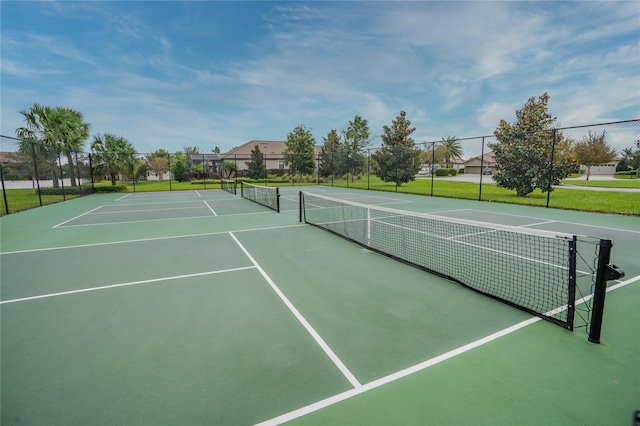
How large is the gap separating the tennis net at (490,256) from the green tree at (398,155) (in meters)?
15.1

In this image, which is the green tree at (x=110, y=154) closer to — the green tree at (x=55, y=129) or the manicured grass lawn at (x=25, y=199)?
the green tree at (x=55, y=129)

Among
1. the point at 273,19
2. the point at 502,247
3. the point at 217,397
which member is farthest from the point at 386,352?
the point at 273,19

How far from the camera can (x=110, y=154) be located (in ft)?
94.5

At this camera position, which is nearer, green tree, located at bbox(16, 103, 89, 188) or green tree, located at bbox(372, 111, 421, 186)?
green tree, located at bbox(16, 103, 89, 188)

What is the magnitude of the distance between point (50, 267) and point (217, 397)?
17.8 feet

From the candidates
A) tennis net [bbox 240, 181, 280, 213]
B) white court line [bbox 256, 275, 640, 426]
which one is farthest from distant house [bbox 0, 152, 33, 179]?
white court line [bbox 256, 275, 640, 426]

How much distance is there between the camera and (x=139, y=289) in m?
4.43

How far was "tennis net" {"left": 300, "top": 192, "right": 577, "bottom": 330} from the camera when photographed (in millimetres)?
3752

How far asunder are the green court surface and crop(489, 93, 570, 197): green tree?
10423mm

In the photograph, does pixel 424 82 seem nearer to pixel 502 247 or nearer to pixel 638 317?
pixel 502 247

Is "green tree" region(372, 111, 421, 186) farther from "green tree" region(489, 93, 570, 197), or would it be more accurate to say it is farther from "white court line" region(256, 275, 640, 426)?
"white court line" region(256, 275, 640, 426)

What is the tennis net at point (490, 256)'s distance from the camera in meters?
3.75

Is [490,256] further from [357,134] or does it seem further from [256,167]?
[357,134]

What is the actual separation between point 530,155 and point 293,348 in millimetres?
16905
